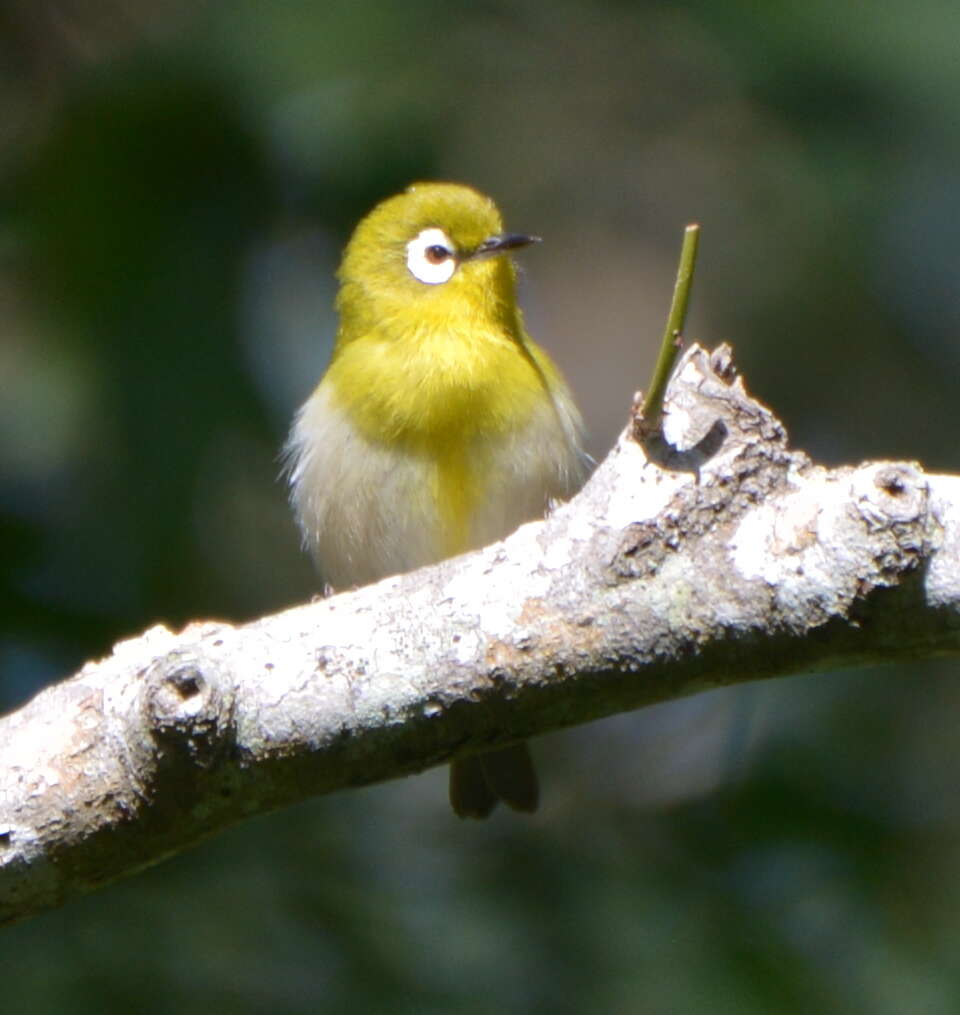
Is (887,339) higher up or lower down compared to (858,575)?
higher up

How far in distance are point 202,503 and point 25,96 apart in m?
1.79

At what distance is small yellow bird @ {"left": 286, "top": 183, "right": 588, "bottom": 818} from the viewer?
457 cm

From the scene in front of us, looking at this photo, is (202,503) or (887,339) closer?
(202,503)

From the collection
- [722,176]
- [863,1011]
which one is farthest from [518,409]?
[722,176]

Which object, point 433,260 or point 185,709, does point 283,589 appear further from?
point 185,709

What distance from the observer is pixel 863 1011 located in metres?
4.54

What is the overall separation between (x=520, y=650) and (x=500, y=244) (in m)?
2.21

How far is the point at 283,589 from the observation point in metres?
6.12

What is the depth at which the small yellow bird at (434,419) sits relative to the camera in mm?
4574

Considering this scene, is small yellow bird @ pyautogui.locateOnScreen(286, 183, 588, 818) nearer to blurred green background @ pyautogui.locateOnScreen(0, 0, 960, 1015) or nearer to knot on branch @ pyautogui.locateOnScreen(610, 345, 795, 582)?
blurred green background @ pyautogui.locateOnScreen(0, 0, 960, 1015)

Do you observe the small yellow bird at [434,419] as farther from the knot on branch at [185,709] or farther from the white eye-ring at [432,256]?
the knot on branch at [185,709]

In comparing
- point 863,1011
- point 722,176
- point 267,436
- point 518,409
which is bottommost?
point 863,1011

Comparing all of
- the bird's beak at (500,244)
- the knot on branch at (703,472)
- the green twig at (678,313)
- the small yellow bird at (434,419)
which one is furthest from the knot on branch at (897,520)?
the bird's beak at (500,244)

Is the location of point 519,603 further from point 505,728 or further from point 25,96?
point 25,96
